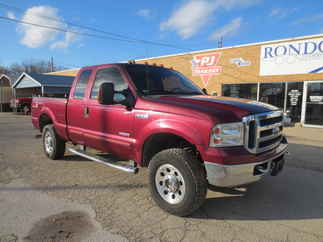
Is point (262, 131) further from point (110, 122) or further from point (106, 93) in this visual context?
point (110, 122)

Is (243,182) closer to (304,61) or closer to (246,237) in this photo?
(246,237)

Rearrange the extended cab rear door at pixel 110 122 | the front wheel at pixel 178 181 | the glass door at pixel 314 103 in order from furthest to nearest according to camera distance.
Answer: the glass door at pixel 314 103 < the extended cab rear door at pixel 110 122 < the front wheel at pixel 178 181

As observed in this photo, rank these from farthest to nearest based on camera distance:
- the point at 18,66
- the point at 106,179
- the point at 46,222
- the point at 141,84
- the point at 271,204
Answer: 1. the point at 18,66
2. the point at 106,179
3. the point at 141,84
4. the point at 271,204
5. the point at 46,222

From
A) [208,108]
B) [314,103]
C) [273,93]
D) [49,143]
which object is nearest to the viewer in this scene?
[208,108]

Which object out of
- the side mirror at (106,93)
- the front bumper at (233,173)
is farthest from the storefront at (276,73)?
the side mirror at (106,93)

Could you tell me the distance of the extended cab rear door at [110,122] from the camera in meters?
3.51

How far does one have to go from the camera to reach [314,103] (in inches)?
453

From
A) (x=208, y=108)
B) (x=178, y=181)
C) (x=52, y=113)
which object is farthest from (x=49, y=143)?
(x=208, y=108)

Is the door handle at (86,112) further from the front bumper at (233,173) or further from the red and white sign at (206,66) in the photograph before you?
the red and white sign at (206,66)

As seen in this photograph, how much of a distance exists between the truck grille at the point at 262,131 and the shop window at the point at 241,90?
35.8 feet

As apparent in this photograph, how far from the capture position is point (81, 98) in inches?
173

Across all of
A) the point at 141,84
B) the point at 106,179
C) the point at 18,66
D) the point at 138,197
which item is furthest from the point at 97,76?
the point at 18,66

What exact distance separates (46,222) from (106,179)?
1488mm

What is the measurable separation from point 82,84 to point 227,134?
316cm
